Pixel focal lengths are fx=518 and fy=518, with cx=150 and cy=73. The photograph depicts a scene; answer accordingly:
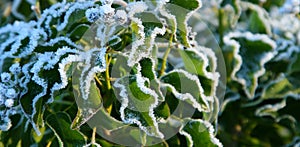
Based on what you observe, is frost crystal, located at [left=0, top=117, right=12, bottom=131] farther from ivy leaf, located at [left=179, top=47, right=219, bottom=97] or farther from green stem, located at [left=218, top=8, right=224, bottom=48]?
green stem, located at [left=218, top=8, right=224, bottom=48]

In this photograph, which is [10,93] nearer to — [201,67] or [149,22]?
[149,22]

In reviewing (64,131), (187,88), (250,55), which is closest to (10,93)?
(64,131)

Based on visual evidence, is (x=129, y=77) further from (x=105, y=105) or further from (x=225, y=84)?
(x=225, y=84)

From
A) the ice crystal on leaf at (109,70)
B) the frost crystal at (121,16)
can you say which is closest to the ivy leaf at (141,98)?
the ice crystal on leaf at (109,70)

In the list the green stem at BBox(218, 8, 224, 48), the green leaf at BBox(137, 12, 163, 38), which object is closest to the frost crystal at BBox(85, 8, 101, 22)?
the green leaf at BBox(137, 12, 163, 38)

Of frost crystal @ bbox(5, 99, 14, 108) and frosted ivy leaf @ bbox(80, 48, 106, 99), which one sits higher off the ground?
frosted ivy leaf @ bbox(80, 48, 106, 99)

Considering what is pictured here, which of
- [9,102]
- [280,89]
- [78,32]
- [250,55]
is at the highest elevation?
[78,32]

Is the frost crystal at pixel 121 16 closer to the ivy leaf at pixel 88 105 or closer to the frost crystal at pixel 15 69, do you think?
the ivy leaf at pixel 88 105
